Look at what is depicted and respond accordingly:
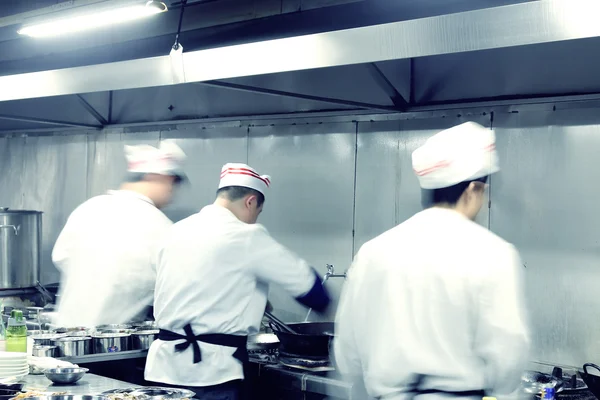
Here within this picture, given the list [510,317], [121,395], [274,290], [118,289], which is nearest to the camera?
[510,317]

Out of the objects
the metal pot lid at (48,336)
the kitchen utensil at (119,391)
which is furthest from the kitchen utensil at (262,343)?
the kitchen utensil at (119,391)

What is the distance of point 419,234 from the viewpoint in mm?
2016

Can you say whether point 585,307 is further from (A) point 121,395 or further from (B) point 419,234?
(A) point 121,395

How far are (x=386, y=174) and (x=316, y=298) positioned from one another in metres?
0.89

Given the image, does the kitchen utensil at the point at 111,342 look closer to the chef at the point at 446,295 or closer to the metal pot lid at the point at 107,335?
the metal pot lid at the point at 107,335

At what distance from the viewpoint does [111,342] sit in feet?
10.4

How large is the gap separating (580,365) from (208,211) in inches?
57.1

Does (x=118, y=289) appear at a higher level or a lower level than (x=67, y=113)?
lower

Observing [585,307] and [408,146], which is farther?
[408,146]

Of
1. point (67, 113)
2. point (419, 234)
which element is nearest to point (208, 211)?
point (419, 234)

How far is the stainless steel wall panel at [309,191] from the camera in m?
3.68

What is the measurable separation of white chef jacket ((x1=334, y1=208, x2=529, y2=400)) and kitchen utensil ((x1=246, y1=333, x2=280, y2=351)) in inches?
54.3

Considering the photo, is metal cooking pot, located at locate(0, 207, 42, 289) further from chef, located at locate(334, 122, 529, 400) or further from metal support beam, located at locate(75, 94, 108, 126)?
chef, located at locate(334, 122, 529, 400)

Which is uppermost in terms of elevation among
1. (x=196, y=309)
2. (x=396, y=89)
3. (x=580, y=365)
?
(x=396, y=89)
